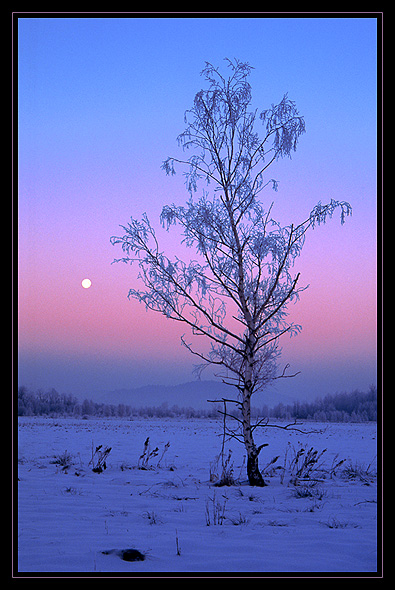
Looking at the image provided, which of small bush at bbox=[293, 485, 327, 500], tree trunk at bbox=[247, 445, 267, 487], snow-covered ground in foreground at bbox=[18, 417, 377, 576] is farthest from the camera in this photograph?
tree trunk at bbox=[247, 445, 267, 487]

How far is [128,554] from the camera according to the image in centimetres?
498

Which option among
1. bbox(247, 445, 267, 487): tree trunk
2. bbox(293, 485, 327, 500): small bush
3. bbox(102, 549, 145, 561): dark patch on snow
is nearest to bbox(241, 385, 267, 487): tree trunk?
bbox(247, 445, 267, 487): tree trunk

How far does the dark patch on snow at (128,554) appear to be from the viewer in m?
4.95

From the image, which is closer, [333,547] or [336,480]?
[333,547]

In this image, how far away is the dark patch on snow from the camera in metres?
4.95

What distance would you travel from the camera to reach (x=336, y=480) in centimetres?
1090

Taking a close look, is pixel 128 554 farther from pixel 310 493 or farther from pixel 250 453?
pixel 250 453

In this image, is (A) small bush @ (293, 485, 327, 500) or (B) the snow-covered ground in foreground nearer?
(B) the snow-covered ground in foreground

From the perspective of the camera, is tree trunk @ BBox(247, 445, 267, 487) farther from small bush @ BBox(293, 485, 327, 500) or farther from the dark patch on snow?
the dark patch on snow

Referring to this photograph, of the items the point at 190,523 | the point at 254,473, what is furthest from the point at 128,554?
the point at 254,473
